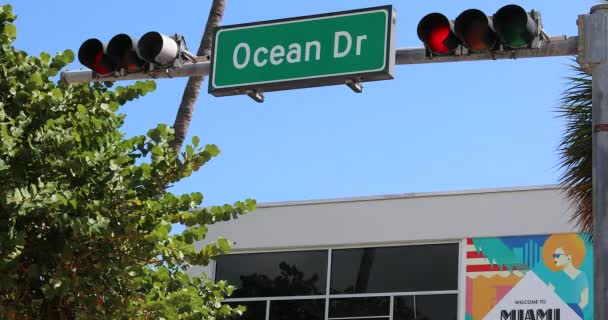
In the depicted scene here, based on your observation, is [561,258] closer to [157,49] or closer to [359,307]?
[359,307]

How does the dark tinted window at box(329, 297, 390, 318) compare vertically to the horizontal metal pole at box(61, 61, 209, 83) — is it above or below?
below

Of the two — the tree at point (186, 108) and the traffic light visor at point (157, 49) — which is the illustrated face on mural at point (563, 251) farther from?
the traffic light visor at point (157, 49)

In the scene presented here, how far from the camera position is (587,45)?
9.45m

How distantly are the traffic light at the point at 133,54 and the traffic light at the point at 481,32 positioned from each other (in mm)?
2178

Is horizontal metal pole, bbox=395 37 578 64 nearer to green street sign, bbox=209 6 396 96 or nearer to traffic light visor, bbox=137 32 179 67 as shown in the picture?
green street sign, bbox=209 6 396 96

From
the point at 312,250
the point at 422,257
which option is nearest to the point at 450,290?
the point at 422,257

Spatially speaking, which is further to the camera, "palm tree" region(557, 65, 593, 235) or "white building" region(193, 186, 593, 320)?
"white building" region(193, 186, 593, 320)

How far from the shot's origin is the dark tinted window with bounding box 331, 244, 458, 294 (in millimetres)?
23953

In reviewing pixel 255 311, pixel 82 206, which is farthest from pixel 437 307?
pixel 82 206

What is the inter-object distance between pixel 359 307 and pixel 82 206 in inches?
524

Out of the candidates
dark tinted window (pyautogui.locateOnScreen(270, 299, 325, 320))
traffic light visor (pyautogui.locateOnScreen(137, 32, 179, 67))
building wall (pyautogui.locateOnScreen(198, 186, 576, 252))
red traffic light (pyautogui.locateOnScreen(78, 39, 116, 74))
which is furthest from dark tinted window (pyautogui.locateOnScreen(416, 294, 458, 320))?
traffic light visor (pyautogui.locateOnScreen(137, 32, 179, 67))

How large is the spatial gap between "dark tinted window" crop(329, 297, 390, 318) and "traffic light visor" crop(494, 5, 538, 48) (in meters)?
15.2

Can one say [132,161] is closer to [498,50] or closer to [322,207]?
[498,50]

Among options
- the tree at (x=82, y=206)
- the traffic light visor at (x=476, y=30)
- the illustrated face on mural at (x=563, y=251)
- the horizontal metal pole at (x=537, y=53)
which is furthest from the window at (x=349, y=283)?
the traffic light visor at (x=476, y=30)
